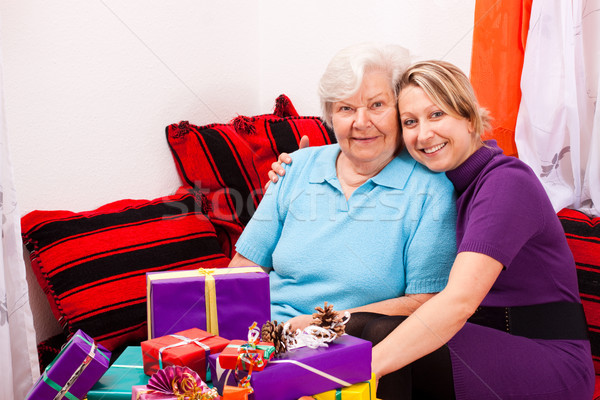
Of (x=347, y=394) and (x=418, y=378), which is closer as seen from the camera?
(x=347, y=394)

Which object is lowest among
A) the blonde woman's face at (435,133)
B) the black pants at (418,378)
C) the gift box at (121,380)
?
the black pants at (418,378)

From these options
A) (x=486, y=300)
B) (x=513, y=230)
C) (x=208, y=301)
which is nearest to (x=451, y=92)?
(x=513, y=230)

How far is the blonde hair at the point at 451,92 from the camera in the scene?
4.23ft

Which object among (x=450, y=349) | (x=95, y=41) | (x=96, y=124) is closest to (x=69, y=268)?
(x=96, y=124)

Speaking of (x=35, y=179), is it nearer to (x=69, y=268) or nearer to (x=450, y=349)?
(x=69, y=268)

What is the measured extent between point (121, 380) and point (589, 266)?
3.88 feet

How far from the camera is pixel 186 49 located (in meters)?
2.09

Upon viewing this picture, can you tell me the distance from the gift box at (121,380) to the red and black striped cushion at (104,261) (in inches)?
17.4

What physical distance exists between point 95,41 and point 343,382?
1386 mm

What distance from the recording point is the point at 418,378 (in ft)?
3.75

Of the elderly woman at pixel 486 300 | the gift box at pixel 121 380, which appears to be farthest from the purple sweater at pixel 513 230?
the gift box at pixel 121 380

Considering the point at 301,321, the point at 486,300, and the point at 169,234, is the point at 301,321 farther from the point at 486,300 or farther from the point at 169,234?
the point at 169,234

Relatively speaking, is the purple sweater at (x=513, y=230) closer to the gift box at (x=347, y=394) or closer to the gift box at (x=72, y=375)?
the gift box at (x=347, y=394)

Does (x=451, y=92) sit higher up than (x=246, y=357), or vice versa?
(x=451, y=92)
